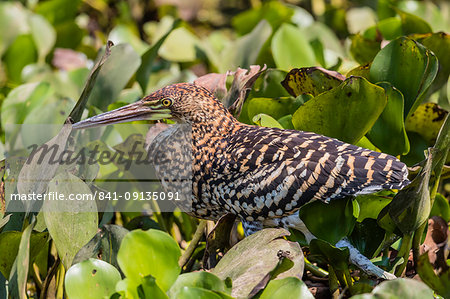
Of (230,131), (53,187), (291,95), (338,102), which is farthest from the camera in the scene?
(291,95)

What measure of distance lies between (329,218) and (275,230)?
212 mm

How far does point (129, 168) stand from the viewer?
2.45 metres

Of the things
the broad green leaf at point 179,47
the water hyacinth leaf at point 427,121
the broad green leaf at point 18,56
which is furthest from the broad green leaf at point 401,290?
the broad green leaf at point 18,56

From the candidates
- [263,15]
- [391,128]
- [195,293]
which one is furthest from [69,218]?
[263,15]

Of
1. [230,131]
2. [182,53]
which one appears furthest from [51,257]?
[182,53]

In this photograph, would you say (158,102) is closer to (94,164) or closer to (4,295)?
(94,164)

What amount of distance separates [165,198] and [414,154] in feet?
2.99

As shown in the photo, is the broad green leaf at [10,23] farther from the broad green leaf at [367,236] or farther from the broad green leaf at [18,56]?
the broad green leaf at [367,236]

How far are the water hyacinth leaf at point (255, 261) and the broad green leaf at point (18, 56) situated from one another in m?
2.45

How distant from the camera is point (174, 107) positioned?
2.33m

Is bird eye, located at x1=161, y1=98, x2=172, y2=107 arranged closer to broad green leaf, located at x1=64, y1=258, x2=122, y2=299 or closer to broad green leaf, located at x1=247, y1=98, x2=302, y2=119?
broad green leaf, located at x1=247, y1=98, x2=302, y2=119

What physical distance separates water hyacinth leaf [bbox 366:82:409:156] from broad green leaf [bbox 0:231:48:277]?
44.3 inches

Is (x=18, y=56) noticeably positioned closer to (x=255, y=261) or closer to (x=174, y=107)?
(x=174, y=107)

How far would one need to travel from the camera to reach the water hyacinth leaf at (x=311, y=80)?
2283 mm
